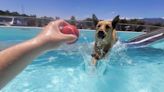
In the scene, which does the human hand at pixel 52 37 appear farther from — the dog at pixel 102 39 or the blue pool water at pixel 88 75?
the dog at pixel 102 39

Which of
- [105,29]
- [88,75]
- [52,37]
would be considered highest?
[52,37]

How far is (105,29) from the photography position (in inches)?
227

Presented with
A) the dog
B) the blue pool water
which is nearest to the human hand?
the blue pool water

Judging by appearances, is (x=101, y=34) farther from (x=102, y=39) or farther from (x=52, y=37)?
(x=52, y=37)

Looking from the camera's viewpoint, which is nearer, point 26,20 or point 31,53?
point 31,53

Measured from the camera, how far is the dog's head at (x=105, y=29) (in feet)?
18.7

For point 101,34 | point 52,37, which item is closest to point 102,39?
point 101,34

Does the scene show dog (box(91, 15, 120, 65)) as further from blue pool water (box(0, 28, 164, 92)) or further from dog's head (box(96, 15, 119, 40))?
blue pool water (box(0, 28, 164, 92))

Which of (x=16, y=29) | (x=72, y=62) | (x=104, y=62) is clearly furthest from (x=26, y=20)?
(x=104, y=62)

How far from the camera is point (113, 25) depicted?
19.6 ft

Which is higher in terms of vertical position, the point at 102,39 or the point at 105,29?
the point at 105,29

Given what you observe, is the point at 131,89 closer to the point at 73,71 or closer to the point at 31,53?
the point at 73,71

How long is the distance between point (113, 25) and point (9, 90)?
2253mm

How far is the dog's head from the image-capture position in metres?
5.71
